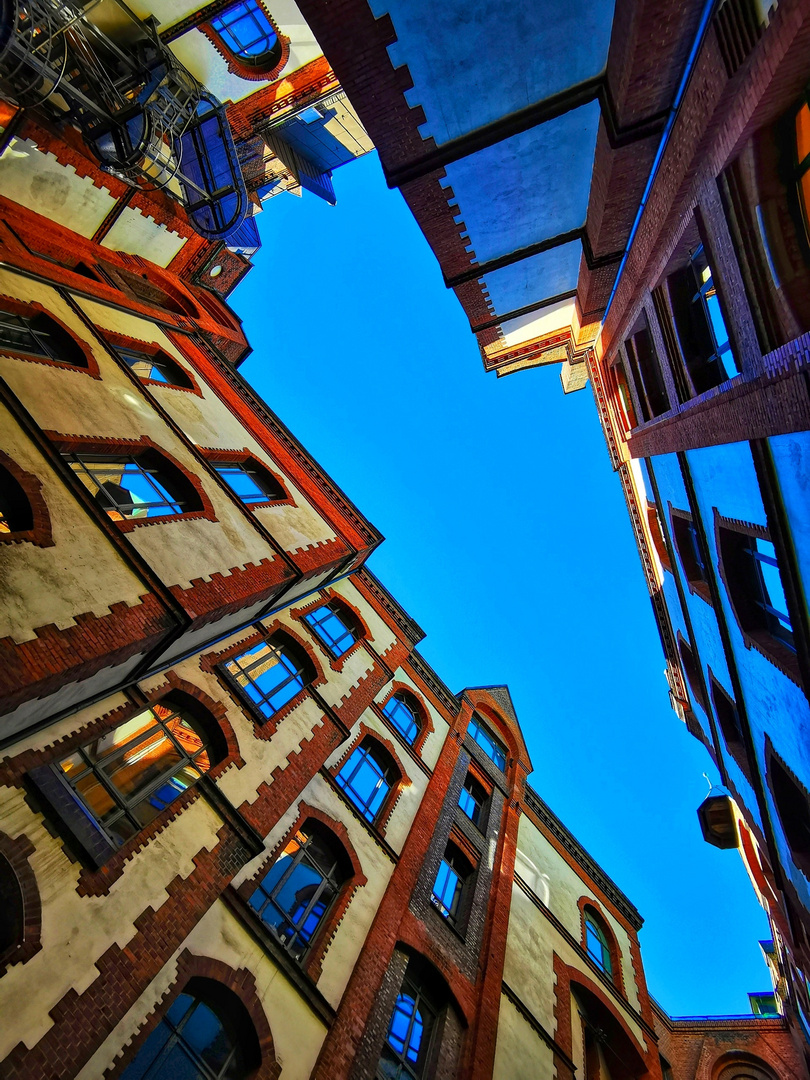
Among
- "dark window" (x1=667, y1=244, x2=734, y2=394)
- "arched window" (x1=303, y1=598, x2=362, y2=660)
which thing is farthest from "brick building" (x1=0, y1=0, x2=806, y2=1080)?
"dark window" (x1=667, y1=244, x2=734, y2=394)

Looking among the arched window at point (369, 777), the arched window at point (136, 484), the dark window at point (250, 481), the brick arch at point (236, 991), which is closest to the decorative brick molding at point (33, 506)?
the arched window at point (136, 484)

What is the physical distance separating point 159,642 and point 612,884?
773 inches

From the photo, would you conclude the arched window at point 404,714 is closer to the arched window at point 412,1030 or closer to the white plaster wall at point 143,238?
the arched window at point 412,1030

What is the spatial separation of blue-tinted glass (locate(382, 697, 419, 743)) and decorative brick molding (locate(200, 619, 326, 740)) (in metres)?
3.38

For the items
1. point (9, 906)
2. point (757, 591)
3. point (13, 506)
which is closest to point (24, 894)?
point (9, 906)

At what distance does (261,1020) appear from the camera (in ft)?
22.4

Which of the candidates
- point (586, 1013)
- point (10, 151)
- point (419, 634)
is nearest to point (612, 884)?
point (586, 1013)

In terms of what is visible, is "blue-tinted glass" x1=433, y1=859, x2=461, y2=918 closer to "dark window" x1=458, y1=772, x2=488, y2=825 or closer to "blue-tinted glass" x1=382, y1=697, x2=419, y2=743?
"dark window" x1=458, y1=772, x2=488, y2=825

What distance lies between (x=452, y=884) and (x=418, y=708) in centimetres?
492

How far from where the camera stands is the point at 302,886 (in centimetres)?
899

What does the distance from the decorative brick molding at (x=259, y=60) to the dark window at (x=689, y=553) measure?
1801 centimetres

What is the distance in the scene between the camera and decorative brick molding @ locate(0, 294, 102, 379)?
344 inches

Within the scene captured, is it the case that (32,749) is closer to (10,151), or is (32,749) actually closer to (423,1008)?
(423,1008)

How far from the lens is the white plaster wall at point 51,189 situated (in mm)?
12328
